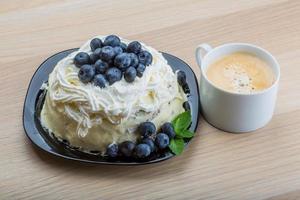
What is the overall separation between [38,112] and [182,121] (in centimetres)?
26

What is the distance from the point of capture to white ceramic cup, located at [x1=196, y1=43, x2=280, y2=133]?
91cm

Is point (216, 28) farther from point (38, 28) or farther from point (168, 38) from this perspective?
point (38, 28)

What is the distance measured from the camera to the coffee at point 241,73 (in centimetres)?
93

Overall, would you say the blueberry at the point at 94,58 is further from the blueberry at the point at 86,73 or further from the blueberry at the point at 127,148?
the blueberry at the point at 127,148

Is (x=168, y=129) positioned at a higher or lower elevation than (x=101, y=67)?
lower

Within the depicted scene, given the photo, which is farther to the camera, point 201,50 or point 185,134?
point 201,50

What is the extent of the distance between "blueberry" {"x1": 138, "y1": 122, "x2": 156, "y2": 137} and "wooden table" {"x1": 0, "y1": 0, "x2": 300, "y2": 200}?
2.4 inches

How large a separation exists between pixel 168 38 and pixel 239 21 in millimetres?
164

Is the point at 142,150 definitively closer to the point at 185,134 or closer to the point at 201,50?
the point at 185,134

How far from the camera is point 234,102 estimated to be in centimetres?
92

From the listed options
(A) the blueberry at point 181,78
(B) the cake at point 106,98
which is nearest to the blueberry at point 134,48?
(B) the cake at point 106,98

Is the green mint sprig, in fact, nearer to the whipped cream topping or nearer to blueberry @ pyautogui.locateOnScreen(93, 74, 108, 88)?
the whipped cream topping

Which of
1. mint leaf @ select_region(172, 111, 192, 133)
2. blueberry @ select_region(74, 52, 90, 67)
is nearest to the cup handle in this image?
mint leaf @ select_region(172, 111, 192, 133)

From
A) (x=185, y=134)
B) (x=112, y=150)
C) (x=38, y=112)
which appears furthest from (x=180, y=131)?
(x=38, y=112)
